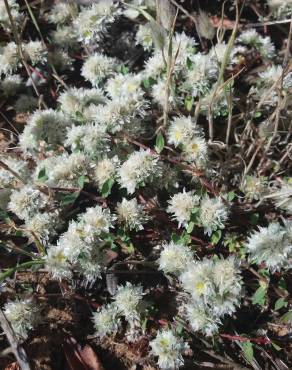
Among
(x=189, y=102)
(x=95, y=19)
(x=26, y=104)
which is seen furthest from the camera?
(x=26, y=104)

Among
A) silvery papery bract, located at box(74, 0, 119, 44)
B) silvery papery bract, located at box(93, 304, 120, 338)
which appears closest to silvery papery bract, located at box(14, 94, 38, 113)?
silvery papery bract, located at box(74, 0, 119, 44)

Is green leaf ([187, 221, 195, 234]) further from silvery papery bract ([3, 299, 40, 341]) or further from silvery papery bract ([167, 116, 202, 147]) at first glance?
silvery papery bract ([3, 299, 40, 341])

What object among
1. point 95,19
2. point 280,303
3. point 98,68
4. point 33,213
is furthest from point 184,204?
point 95,19

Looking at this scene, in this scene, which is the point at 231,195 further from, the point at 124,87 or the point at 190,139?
the point at 124,87

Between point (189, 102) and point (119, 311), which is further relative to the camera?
point (189, 102)

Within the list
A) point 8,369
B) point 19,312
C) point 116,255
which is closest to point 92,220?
point 116,255

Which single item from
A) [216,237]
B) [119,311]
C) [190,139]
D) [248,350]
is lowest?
[248,350]
